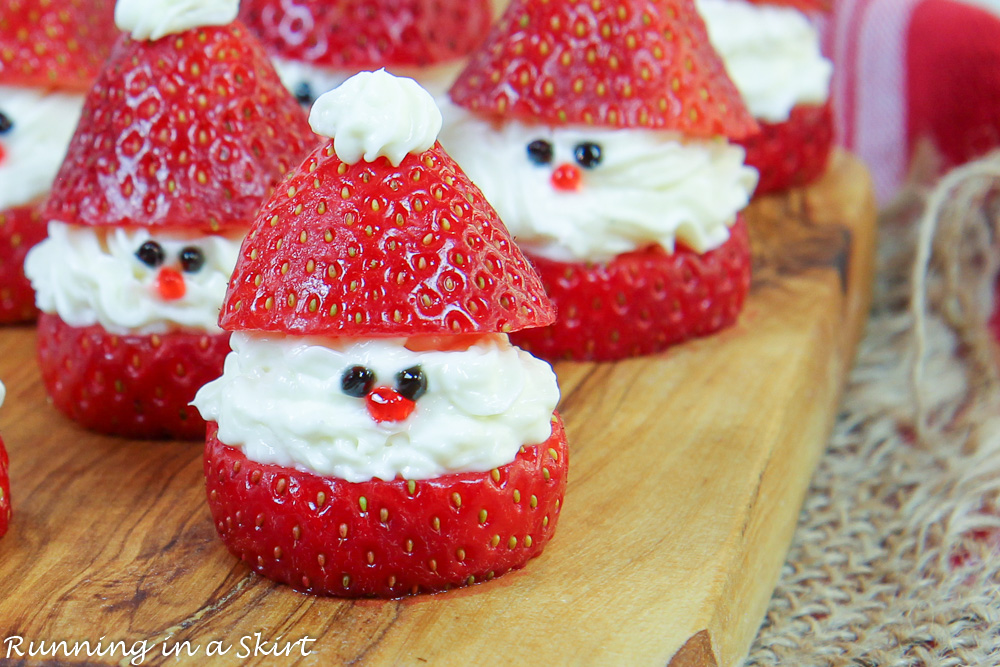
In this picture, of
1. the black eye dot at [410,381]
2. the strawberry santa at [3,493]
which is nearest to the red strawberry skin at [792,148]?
the black eye dot at [410,381]

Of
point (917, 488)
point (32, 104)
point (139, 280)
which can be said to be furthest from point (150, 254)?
point (917, 488)

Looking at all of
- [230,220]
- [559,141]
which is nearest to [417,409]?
[230,220]

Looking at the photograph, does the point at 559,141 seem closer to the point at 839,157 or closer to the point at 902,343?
the point at 902,343

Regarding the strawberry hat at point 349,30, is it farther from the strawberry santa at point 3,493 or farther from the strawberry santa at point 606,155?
the strawberry santa at point 3,493

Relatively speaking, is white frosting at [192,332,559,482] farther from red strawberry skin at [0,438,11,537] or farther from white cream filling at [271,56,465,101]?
white cream filling at [271,56,465,101]

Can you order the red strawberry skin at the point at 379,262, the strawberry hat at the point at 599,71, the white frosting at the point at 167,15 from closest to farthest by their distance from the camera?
the red strawberry skin at the point at 379,262 → the white frosting at the point at 167,15 → the strawberry hat at the point at 599,71
